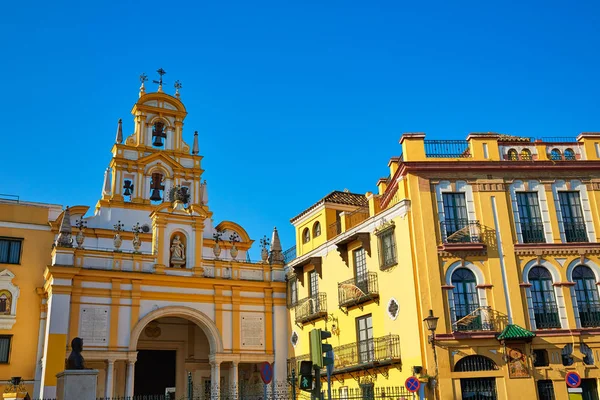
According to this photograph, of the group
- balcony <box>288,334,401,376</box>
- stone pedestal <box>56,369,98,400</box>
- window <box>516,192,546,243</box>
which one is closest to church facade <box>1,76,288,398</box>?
balcony <box>288,334,401,376</box>

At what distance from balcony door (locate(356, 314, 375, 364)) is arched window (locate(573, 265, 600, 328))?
24.8 ft

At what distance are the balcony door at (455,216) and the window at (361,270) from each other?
13.5 feet

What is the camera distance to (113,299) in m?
28.1

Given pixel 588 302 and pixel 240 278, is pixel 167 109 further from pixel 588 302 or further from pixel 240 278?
pixel 588 302

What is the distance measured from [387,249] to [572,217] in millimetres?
6940

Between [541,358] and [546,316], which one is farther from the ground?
[546,316]

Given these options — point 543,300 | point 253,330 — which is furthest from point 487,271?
point 253,330

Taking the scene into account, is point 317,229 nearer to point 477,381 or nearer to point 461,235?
point 461,235

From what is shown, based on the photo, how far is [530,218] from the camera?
2377 centimetres


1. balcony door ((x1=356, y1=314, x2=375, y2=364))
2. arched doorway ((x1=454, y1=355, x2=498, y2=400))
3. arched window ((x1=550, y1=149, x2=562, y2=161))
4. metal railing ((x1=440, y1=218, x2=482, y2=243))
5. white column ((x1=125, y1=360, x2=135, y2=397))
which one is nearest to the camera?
arched doorway ((x1=454, y1=355, x2=498, y2=400))

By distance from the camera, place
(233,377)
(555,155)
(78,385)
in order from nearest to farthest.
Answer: (78,385) < (555,155) < (233,377)

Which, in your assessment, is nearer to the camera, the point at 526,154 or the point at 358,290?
the point at 526,154

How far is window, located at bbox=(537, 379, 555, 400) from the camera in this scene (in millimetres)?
21500

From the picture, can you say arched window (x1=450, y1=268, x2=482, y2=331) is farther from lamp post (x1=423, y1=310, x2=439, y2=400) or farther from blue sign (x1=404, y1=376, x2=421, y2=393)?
blue sign (x1=404, y1=376, x2=421, y2=393)
